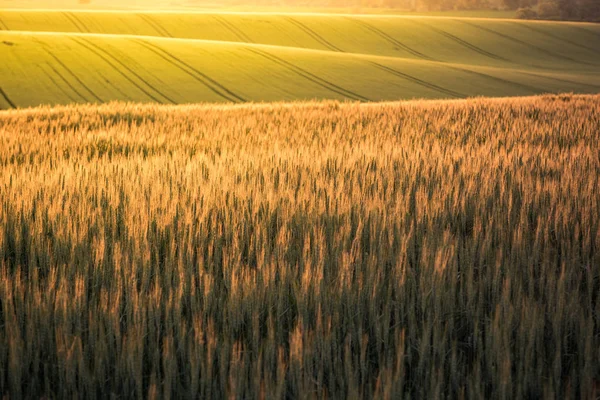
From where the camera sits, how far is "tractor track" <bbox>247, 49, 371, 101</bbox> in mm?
30250

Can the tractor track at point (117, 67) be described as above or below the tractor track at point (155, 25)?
below

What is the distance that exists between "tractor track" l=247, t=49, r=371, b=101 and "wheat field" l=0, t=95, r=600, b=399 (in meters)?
24.6

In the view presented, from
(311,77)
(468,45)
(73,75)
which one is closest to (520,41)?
(468,45)

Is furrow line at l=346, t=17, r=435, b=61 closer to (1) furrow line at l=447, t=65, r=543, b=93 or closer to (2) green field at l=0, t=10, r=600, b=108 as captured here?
(2) green field at l=0, t=10, r=600, b=108

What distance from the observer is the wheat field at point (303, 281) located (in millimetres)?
1920

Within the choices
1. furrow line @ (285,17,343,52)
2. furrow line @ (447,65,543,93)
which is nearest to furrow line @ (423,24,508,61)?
furrow line @ (285,17,343,52)

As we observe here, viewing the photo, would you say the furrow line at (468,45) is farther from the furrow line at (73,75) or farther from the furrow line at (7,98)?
the furrow line at (7,98)

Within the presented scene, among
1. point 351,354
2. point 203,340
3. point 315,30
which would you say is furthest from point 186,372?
point 315,30

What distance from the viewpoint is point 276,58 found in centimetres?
3653

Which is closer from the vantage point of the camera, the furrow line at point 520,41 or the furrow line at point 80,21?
the furrow line at point 80,21

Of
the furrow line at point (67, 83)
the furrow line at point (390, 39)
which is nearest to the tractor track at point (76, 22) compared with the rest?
the furrow line at point (67, 83)

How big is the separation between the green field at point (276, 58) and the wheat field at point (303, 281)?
23334mm

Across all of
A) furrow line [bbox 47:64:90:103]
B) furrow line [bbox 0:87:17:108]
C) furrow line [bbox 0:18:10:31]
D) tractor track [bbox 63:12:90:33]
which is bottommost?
furrow line [bbox 0:87:17:108]

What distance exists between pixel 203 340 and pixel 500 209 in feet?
7.21
